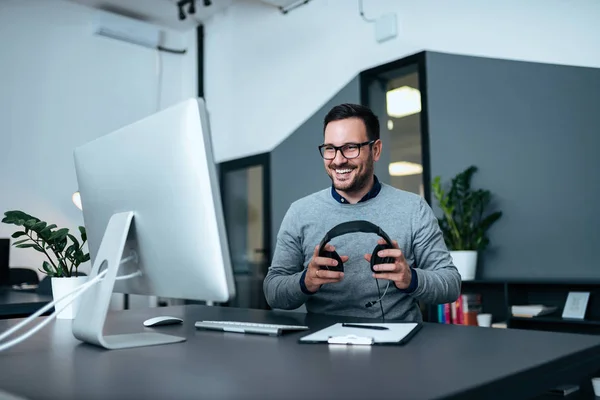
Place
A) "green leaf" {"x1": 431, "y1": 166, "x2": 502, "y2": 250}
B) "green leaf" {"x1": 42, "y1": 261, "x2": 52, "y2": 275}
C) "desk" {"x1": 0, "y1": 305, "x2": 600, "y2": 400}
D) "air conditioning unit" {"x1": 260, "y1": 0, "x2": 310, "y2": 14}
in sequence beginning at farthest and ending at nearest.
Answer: "air conditioning unit" {"x1": 260, "y1": 0, "x2": 310, "y2": 14}, "green leaf" {"x1": 431, "y1": 166, "x2": 502, "y2": 250}, "green leaf" {"x1": 42, "y1": 261, "x2": 52, "y2": 275}, "desk" {"x1": 0, "y1": 305, "x2": 600, "y2": 400}

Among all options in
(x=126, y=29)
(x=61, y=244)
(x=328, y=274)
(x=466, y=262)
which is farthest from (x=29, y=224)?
(x=126, y=29)

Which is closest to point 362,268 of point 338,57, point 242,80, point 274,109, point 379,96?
point 379,96

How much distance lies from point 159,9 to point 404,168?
333cm

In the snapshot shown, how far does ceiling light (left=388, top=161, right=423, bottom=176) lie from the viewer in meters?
3.93

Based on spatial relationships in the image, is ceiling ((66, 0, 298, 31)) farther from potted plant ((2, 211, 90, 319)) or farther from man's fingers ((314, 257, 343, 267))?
man's fingers ((314, 257, 343, 267))

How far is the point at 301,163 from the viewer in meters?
4.75

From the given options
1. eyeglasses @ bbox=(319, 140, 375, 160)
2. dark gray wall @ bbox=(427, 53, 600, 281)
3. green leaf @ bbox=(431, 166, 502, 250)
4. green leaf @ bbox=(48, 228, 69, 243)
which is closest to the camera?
green leaf @ bbox=(48, 228, 69, 243)

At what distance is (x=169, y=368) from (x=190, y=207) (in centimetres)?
31

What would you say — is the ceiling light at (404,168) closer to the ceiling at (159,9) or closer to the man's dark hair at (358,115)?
the man's dark hair at (358,115)

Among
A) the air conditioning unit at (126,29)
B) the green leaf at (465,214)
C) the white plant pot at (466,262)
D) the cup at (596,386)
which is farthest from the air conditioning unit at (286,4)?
the cup at (596,386)

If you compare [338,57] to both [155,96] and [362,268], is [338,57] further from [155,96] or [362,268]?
[362,268]

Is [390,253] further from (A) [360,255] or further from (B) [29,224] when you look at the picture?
(B) [29,224]

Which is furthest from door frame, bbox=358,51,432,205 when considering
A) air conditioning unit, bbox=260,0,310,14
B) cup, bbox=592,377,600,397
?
cup, bbox=592,377,600,397

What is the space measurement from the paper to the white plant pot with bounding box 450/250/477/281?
86.0 inches
